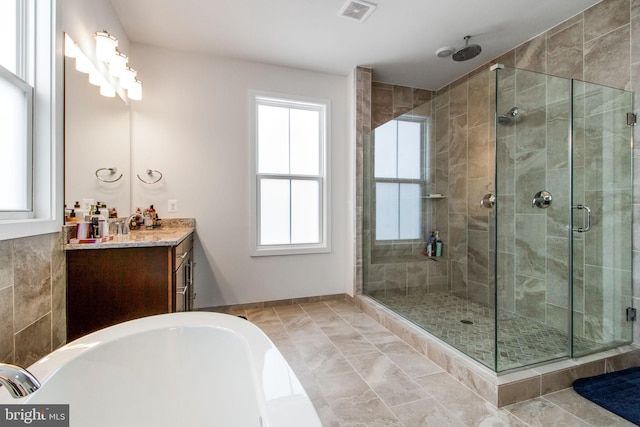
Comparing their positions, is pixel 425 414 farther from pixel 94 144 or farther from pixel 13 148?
pixel 94 144

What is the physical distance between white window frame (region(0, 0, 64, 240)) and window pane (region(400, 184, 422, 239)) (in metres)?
2.82

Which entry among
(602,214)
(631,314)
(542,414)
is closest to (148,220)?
(542,414)

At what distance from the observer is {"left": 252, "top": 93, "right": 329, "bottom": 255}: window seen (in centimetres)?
305

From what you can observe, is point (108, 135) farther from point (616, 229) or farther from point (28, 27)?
point (616, 229)

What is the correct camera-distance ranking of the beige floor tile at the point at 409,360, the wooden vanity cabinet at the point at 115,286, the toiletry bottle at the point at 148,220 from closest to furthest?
1. the wooden vanity cabinet at the point at 115,286
2. the beige floor tile at the point at 409,360
3. the toiletry bottle at the point at 148,220

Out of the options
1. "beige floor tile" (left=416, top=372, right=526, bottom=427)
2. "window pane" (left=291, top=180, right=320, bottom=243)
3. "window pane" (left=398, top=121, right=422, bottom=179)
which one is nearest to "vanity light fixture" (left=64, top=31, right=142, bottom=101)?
"window pane" (left=291, top=180, right=320, bottom=243)

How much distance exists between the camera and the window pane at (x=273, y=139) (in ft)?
10.0

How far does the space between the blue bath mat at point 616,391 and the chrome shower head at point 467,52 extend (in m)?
2.68

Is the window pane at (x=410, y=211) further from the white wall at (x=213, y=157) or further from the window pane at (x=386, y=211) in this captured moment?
the white wall at (x=213, y=157)

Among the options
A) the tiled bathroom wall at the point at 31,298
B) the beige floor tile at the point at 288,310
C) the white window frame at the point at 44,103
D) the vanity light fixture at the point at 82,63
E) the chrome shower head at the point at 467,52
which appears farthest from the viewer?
the beige floor tile at the point at 288,310

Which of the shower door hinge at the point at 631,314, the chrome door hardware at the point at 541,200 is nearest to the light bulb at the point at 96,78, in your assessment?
the chrome door hardware at the point at 541,200

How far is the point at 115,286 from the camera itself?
158cm

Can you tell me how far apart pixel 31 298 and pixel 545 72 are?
3.81m

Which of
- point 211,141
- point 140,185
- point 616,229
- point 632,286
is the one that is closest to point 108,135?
point 140,185
